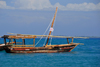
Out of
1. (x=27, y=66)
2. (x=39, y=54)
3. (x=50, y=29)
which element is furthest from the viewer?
(x=50, y=29)

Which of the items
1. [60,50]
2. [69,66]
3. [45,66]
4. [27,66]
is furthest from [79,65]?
[60,50]

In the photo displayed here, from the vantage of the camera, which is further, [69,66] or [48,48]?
[48,48]

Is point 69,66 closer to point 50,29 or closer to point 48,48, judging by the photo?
point 48,48

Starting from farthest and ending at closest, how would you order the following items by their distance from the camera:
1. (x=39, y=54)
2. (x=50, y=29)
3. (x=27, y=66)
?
(x=50, y=29)
(x=39, y=54)
(x=27, y=66)

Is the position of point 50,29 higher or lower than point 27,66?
higher

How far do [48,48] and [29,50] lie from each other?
4.02 meters

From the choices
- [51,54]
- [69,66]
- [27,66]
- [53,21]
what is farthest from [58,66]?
[53,21]

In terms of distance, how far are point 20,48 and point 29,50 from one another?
193cm

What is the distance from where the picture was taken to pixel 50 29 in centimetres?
4197

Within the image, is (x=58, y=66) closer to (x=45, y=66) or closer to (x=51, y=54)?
(x=45, y=66)

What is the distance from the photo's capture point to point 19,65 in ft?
96.6

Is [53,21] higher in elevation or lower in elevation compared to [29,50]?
higher

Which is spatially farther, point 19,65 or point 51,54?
point 51,54

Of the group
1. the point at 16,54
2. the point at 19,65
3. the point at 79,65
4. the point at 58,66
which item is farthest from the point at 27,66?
the point at 16,54
